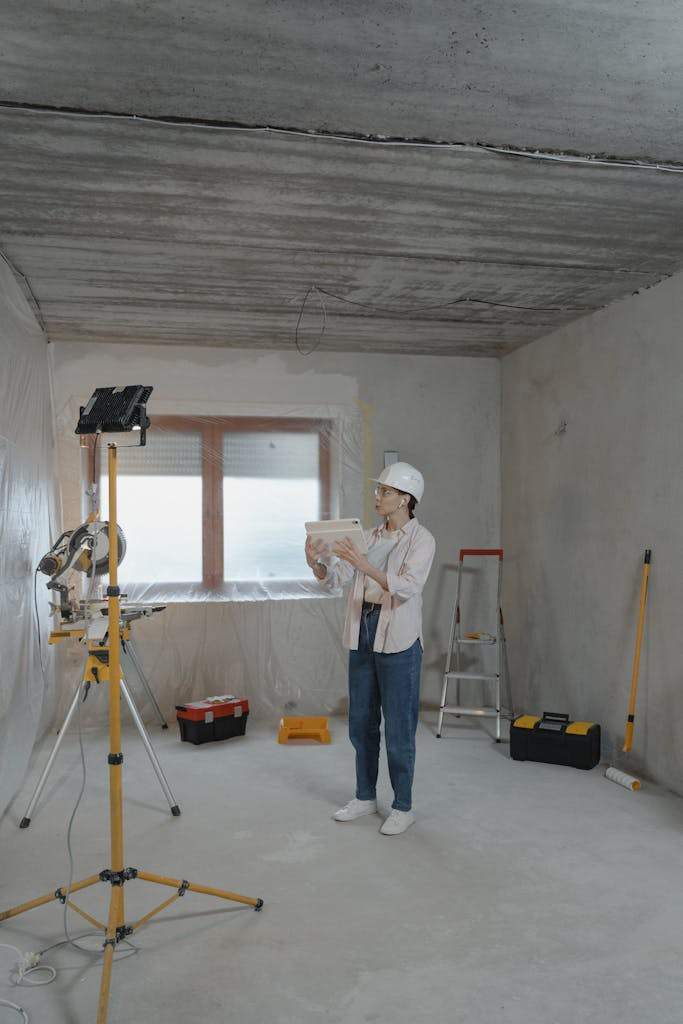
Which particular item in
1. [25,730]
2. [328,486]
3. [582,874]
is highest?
[328,486]

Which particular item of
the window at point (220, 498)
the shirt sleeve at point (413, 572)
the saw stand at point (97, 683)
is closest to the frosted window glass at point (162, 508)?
the window at point (220, 498)

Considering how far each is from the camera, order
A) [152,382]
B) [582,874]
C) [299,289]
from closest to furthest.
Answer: [582,874]
[299,289]
[152,382]

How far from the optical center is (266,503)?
5.14 metres

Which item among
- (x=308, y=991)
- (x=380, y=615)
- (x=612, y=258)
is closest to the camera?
(x=308, y=991)

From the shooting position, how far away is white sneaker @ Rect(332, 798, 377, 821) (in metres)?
3.37

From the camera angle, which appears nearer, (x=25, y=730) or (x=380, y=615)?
(x=380, y=615)

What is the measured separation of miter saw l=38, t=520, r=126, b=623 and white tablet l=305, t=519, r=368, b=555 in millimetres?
795

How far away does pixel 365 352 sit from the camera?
5.37 m

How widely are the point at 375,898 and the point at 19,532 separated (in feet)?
7.39

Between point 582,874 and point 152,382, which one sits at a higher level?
point 152,382

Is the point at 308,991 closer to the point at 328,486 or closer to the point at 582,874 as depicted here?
the point at 582,874

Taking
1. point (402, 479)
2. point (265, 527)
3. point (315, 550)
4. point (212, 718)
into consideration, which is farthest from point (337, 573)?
point (265, 527)

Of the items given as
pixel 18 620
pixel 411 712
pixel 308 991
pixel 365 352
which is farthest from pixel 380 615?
pixel 365 352

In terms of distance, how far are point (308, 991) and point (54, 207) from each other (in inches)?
111
